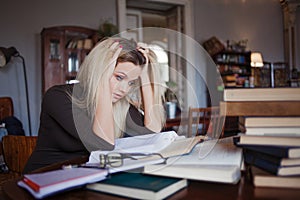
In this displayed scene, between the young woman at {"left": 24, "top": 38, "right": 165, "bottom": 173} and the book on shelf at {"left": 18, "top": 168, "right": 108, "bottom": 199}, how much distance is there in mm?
235

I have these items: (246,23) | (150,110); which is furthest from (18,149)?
(246,23)

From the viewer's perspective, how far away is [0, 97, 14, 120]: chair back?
3146 mm

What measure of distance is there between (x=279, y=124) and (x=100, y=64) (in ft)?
1.61

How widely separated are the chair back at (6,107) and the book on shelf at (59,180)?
9.52 ft

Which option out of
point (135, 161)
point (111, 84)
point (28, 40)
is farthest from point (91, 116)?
point (28, 40)

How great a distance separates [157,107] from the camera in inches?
46.1

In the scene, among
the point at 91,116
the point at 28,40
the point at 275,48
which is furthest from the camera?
the point at 275,48

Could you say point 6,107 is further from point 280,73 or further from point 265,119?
point 280,73

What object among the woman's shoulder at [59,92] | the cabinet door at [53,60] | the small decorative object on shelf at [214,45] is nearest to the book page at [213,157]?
the woman's shoulder at [59,92]

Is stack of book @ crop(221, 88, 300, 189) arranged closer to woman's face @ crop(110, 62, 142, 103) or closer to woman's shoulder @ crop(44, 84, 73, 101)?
woman's face @ crop(110, 62, 142, 103)

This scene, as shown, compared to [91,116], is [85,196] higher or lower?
lower

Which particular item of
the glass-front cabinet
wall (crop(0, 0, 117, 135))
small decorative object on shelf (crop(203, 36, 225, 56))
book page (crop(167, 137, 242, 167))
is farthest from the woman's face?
small decorative object on shelf (crop(203, 36, 225, 56))

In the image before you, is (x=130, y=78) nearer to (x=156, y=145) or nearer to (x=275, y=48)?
(x=156, y=145)

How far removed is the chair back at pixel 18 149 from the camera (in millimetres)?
1333
